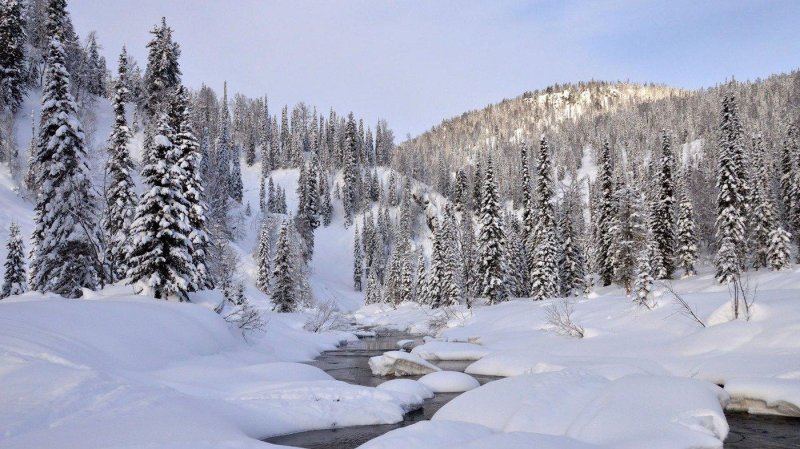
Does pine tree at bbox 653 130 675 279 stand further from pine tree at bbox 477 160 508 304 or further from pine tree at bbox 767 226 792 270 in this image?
pine tree at bbox 477 160 508 304

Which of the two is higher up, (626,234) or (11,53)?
(11,53)

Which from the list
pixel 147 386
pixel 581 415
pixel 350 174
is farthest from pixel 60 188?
pixel 350 174

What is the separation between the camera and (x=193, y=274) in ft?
81.3

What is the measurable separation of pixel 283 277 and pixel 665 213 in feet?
139

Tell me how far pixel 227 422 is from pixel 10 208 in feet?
167

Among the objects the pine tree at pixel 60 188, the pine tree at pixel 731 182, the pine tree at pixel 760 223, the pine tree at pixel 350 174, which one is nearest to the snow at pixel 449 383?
the pine tree at pixel 60 188

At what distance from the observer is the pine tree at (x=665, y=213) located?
50.0 meters

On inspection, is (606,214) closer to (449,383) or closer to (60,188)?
(449,383)

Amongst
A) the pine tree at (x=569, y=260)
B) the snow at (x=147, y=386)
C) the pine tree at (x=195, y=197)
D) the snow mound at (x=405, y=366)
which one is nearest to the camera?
the snow at (x=147, y=386)

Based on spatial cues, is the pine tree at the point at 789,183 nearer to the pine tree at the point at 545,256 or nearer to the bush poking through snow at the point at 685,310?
the pine tree at the point at 545,256

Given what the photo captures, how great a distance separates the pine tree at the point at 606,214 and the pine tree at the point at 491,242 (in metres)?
13.3

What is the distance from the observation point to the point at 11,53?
199 ft

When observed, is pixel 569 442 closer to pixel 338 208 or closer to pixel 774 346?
pixel 774 346

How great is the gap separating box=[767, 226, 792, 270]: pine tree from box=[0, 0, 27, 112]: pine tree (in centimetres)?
9086
